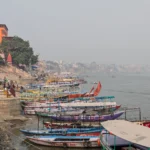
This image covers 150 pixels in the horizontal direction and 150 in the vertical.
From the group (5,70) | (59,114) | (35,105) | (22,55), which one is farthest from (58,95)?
(22,55)

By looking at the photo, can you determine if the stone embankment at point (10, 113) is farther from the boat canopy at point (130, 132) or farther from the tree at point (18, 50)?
the tree at point (18, 50)

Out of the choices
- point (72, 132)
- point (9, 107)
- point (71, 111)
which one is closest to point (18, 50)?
point (71, 111)

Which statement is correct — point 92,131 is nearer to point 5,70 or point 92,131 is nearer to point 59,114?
point 59,114

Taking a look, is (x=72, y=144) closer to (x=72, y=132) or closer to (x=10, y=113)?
(x=72, y=132)

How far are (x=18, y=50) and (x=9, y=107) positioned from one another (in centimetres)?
5431

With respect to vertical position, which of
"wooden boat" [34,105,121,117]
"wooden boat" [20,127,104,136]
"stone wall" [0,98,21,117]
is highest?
"stone wall" [0,98,21,117]

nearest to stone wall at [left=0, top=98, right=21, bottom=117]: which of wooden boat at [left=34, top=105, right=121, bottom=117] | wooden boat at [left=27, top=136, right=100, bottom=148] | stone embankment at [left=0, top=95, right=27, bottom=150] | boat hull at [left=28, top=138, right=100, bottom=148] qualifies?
stone embankment at [left=0, top=95, right=27, bottom=150]

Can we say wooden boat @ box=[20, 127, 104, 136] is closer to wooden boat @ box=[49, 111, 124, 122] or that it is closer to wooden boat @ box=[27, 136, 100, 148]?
wooden boat @ box=[27, 136, 100, 148]

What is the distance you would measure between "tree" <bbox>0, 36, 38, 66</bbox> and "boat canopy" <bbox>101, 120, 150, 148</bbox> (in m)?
63.1

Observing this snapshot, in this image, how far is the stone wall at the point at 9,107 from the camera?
2831 centimetres

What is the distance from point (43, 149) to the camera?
22156mm

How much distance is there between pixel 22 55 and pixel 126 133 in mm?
65948

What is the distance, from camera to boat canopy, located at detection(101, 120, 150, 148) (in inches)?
548

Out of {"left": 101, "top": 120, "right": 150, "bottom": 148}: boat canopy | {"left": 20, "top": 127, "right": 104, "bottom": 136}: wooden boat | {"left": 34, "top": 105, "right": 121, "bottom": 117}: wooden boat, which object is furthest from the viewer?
{"left": 34, "top": 105, "right": 121, "bottom": 117}: wooden boat
